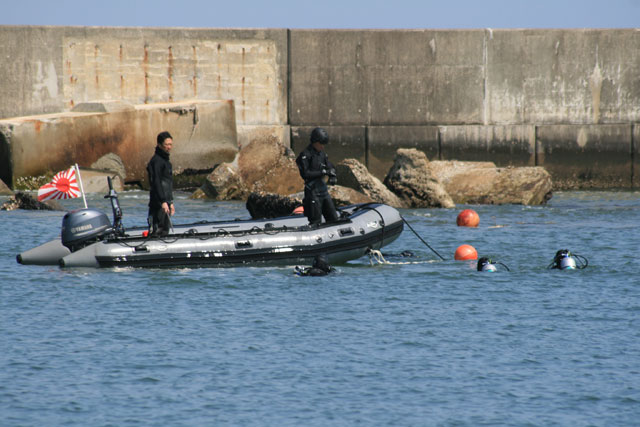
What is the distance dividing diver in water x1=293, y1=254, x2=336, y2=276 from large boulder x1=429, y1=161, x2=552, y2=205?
936 cm

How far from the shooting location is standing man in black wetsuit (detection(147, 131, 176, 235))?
11.5m

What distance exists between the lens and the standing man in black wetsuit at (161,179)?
11.5 meters

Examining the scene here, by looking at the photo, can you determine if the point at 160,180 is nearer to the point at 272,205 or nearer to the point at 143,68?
the point at 272,205

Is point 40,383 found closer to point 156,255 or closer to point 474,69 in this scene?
point 156,255

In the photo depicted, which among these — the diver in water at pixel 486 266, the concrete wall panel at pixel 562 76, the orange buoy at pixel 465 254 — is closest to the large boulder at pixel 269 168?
the concrete wall panel at pixel 562 76

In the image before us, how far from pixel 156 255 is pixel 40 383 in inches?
168

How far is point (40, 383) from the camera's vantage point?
7738mm

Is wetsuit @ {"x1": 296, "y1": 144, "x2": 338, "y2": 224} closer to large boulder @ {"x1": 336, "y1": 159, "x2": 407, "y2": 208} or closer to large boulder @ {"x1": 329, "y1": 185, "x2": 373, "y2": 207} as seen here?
large boulder @ {"x1": 329, "y1": 185, "x2": 373, "y2": 207}

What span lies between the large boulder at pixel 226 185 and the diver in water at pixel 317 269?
10.1 meters

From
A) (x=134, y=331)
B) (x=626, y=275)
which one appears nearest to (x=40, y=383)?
(x=134, y=331)

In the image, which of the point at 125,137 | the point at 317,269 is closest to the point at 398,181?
the point at 125,137

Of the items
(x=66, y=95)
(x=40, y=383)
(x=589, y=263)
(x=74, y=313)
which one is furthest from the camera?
(x=66, y=95)

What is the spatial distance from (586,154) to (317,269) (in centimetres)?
1585

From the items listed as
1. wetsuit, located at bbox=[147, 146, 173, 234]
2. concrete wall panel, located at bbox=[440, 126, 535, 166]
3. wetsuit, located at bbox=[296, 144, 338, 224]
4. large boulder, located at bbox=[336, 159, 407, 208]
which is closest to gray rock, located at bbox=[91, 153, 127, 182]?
large boulder, located at bbox=[336, 159, 407, 208]
